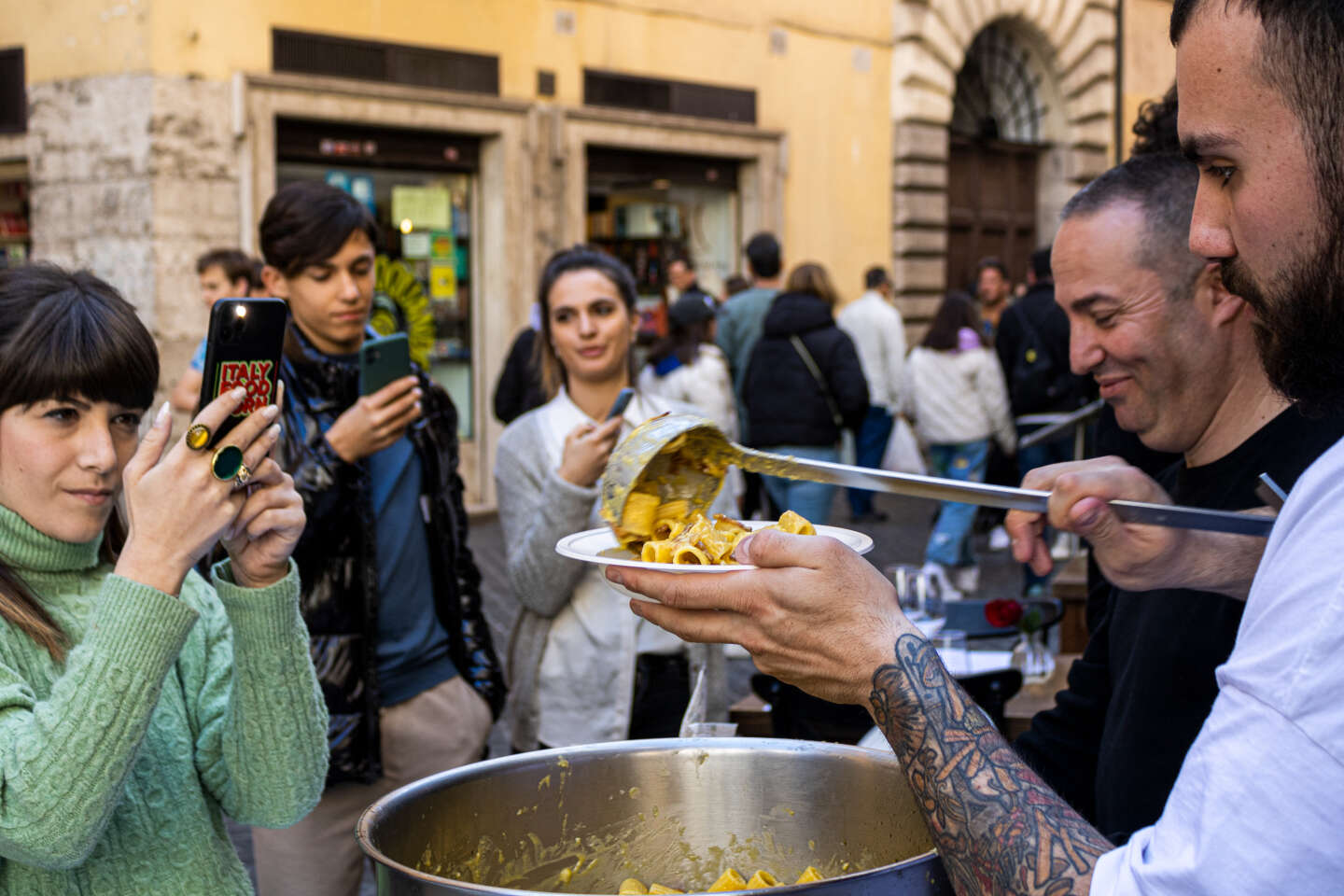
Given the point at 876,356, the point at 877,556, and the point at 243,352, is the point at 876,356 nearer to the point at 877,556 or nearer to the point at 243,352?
the point at 877,556

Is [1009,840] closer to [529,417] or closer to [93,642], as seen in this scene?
[93,642]

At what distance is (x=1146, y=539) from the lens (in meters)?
1.98

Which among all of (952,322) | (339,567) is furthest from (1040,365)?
(339,567)

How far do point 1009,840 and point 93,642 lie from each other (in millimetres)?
1114

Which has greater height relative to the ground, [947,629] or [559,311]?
Result: [559,311]

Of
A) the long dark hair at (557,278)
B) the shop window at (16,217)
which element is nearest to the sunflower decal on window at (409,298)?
the shop window at (16,217)

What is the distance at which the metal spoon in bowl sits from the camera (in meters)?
1.73

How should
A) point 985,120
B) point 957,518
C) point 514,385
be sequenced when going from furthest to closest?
point 985,120
point 957,518
point 514,385

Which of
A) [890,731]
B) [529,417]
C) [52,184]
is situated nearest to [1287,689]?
[890,731]

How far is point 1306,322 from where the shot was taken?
119 cm

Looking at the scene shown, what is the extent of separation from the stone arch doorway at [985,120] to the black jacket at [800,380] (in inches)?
279

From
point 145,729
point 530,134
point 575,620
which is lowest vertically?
point 575,620

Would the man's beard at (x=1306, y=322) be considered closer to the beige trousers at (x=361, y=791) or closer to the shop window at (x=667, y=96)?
the beige trousers at (x=361, y=791)

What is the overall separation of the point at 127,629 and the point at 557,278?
2.21 meters
